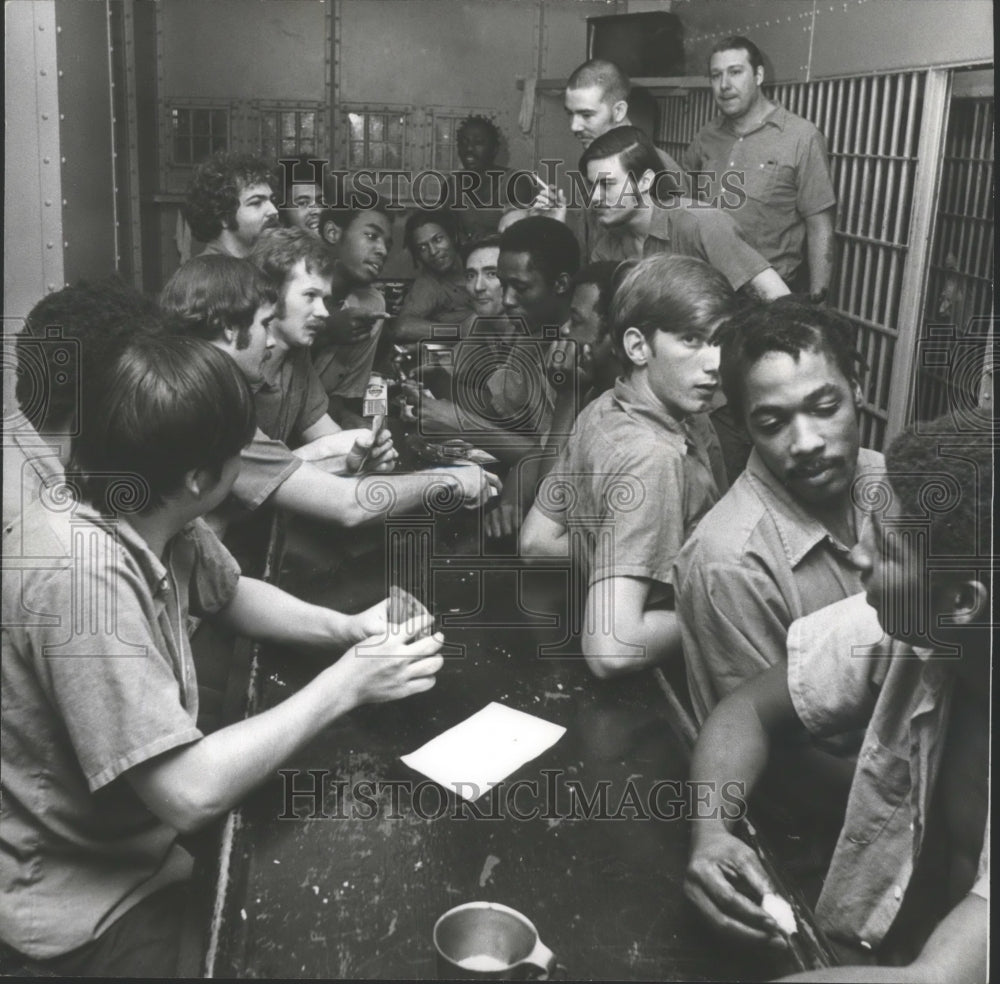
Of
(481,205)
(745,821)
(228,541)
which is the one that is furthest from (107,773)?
(481,205)

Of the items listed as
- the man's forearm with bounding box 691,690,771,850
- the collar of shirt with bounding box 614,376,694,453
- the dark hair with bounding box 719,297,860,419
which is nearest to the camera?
the man's forearm with bounding box 691,690,771,850

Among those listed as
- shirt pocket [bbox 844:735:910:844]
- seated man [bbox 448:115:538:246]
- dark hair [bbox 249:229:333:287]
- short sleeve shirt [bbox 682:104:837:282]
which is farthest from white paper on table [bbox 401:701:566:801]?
seated man [bbox 448:115:538:246]

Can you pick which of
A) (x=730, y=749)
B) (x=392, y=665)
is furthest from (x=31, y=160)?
(x=730, y=749)

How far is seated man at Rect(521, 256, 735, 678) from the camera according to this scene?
1721mm

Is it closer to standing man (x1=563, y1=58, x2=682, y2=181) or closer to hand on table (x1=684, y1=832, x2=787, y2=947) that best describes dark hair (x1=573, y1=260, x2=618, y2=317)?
standing man (x1=563, y1=58, x2=682, y2=181)

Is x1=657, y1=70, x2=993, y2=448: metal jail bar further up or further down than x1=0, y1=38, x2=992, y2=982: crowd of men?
further up

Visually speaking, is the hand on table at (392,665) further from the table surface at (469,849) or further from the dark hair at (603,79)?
the dark hair at (603,79)

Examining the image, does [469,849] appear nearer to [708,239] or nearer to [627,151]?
[708,239]

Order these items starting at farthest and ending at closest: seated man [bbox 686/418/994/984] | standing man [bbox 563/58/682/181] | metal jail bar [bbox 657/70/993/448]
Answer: standing man [bbox 563/58/682/181], metal jail bar [bbox 657/70/993/448], seated man [bbox 686/418/994/984]

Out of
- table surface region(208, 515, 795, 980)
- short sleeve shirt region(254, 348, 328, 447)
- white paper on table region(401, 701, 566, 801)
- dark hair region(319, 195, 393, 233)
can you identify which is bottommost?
table surface region(208, 515, 795, 980)

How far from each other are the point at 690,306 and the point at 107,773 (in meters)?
1.38

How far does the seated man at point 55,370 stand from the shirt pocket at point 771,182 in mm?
2919

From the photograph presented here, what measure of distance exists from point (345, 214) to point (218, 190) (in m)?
1.09

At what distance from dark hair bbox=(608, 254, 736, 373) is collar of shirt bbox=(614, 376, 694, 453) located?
0.06 m
